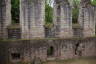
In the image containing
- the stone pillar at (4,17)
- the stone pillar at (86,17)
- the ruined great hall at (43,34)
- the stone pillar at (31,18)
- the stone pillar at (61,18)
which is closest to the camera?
the ruined great hall at (43,34)

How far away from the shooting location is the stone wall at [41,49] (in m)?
12.8

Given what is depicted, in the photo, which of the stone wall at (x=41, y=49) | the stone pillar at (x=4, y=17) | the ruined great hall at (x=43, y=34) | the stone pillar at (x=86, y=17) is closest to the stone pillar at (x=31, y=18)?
the ruined great hall at (x=43, y=34)

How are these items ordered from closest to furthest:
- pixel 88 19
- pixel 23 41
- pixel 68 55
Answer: pixel 23 41 < pixel 68 55 < pixel 88 19

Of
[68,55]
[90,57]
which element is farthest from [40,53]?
[90,57]

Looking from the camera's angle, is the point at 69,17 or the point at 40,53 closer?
Result: the point at 40,53

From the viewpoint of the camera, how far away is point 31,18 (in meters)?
13.4

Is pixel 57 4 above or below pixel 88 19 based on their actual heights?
above

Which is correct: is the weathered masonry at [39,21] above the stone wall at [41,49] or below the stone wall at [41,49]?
above

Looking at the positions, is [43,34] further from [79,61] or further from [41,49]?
[79,61]

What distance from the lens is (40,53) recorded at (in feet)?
43.0

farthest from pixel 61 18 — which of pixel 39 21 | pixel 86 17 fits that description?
pixel 86 17

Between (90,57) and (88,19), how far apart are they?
3.10m

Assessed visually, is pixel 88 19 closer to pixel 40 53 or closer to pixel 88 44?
pixel 88 44

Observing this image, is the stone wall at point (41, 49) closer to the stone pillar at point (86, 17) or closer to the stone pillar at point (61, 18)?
the stone pillar at point (61, 18)
